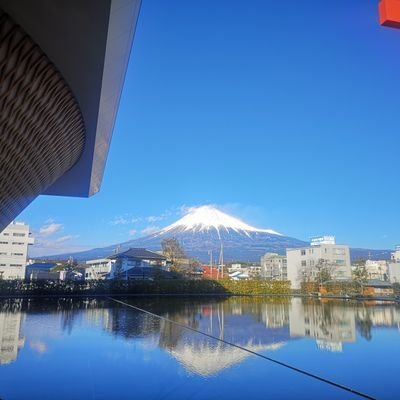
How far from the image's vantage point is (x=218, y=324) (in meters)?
9.66

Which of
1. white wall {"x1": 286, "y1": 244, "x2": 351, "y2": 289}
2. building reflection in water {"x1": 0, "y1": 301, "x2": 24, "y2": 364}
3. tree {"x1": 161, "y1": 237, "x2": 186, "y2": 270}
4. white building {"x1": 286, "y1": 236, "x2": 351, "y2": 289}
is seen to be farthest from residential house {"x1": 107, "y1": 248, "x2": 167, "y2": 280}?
building reflection in water {"x1": 0, "y1": 301, "x2": 24, "y2": 364}

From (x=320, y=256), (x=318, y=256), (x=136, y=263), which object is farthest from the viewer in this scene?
(x=318, y=256)

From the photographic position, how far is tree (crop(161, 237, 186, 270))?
33441mm

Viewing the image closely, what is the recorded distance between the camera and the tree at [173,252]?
110 ft

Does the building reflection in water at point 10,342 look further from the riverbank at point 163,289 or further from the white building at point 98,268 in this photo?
the white building at point 98,268

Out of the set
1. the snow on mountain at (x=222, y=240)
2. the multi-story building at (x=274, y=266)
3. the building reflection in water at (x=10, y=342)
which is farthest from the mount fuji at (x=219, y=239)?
the building reflection in water at (x=10, y=342)

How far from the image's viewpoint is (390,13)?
7.70ft

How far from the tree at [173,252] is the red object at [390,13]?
1244 inches

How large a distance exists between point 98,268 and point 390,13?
41.1 metres

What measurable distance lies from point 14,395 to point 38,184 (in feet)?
11.2

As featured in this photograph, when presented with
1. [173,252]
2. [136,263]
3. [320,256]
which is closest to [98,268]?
[136,263]

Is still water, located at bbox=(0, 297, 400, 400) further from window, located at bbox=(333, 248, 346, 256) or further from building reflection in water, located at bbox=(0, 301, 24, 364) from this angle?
window, located at bbox=(333, 248, 346, 256)

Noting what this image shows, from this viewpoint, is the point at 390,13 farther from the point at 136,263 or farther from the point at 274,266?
the point at 274,266

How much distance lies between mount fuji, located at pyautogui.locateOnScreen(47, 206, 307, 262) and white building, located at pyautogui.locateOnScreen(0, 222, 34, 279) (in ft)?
126
